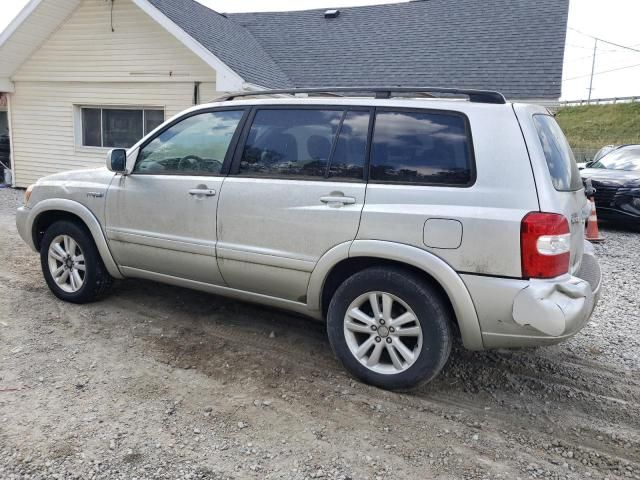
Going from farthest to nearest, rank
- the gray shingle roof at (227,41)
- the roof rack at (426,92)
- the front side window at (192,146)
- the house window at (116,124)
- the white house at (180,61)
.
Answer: the house window at (116,124) → the white house at (180,61) → the gray shingle roof at (227,41) → the front side window at (192,146) → the roof rack at (426,92)

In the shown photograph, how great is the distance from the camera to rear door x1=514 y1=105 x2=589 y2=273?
2850 millimetres

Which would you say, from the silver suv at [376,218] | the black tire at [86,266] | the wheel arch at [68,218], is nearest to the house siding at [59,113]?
the wheel arch at [68,218]

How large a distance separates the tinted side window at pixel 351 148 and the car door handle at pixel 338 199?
15cm

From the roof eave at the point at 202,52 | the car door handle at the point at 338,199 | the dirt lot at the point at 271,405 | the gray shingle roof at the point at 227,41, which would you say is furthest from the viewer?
Answer: the gray shingle roof at the point at 227,41

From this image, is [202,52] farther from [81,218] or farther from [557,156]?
[557,156]

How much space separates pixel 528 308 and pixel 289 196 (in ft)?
5.40

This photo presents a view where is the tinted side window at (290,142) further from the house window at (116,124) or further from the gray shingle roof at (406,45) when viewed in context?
the house window at (116,124)

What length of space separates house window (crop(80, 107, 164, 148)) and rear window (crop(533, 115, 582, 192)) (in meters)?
9.44

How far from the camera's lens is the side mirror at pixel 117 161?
4.14m

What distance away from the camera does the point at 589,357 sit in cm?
397

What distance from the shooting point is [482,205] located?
2885 millimetres

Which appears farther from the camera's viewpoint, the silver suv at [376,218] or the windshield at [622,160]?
the windshield at [622,160]

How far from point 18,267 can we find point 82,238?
200cm

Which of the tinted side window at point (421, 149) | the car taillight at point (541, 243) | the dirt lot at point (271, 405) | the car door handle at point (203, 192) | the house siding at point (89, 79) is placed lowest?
the dirt lot at point (271, 405)
